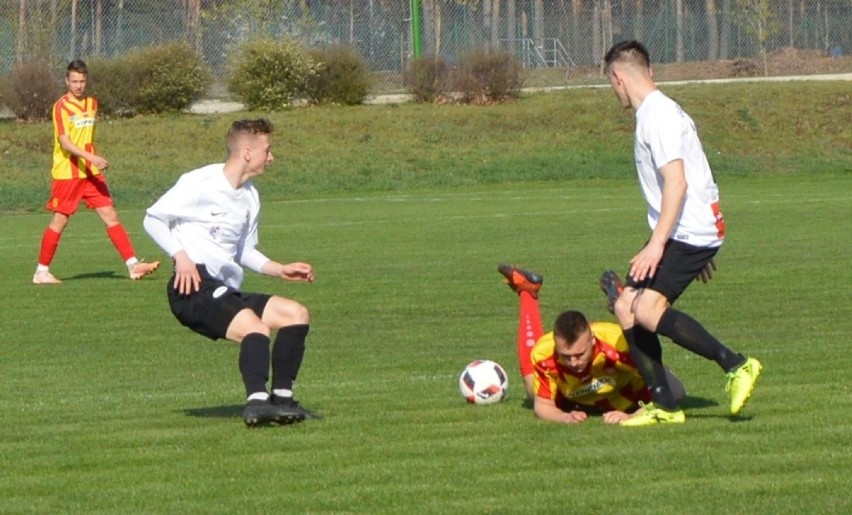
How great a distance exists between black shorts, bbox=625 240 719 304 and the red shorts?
10.3 m

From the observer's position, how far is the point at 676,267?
7711 millimetres

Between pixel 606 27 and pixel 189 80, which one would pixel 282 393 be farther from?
pixel 606 27

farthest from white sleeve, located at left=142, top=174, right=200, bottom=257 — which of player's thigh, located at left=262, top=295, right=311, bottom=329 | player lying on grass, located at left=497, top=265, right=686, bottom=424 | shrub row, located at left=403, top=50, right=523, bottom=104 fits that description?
shrub row, located at left=403, top=50, right=523, bottom=104

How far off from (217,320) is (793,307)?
6581 millimetres

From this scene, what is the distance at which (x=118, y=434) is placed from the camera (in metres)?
8.13

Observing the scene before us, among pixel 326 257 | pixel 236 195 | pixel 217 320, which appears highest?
pixel 236 195

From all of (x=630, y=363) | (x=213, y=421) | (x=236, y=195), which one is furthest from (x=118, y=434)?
(x=630, y=363)

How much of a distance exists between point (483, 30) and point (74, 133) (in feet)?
85.3

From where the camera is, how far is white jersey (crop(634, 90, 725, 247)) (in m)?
7.57

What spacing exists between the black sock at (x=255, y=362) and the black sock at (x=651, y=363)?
182cm

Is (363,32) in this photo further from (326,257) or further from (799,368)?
(799,368)

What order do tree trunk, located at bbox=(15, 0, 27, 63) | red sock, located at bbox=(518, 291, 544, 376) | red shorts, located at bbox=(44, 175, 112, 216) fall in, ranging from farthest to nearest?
tree trunk, located at bbox=(15, 0, 27, 63) → red shorts, located at bbox=(44, 175, 112, 216) → red sock, located at bbox=(518, 291, 544, 376)

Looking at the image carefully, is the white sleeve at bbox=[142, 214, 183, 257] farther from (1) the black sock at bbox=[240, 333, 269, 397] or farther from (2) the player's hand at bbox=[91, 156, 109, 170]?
(2) the player's hand at bbox=[91, 156, 109, 170]

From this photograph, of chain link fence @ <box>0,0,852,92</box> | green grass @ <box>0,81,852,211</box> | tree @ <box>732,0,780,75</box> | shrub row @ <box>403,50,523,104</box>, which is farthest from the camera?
tree @ <box>732,0,780,75</box>
